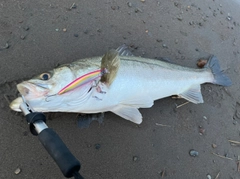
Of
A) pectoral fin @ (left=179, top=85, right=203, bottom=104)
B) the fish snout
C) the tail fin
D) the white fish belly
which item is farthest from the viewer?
the tail fin

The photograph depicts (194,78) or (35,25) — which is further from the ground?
(35,25)

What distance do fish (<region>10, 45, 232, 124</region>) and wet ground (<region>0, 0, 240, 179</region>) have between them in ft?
0.69

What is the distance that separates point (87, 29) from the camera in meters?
3.32

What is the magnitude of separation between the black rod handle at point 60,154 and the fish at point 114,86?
1.67 ft

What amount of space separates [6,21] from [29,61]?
0.63 m

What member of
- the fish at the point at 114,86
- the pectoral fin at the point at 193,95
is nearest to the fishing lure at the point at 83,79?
the fish at the point at 114,86

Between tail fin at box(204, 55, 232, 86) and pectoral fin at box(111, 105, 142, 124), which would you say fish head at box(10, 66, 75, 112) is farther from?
tail fin at box(204, 55, 232, 86)

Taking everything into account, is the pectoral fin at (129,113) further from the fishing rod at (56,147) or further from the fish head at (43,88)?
the fishing rod at (56,147)

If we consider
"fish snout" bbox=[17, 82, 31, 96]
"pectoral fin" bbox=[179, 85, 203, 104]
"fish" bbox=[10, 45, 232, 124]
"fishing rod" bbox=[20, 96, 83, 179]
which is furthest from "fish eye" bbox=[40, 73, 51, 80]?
"pectoral fin" bbox=[179, 85, 203, 104]

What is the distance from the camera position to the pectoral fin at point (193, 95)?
10.5ft

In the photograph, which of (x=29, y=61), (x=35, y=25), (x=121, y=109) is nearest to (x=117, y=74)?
(x=121, y=109)

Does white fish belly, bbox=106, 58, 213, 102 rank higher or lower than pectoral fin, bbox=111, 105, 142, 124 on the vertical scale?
higher

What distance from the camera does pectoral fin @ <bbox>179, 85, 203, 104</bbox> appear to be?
321 cm

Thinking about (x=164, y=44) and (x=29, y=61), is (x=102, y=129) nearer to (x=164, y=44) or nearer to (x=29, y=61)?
(x=29, y=61)
